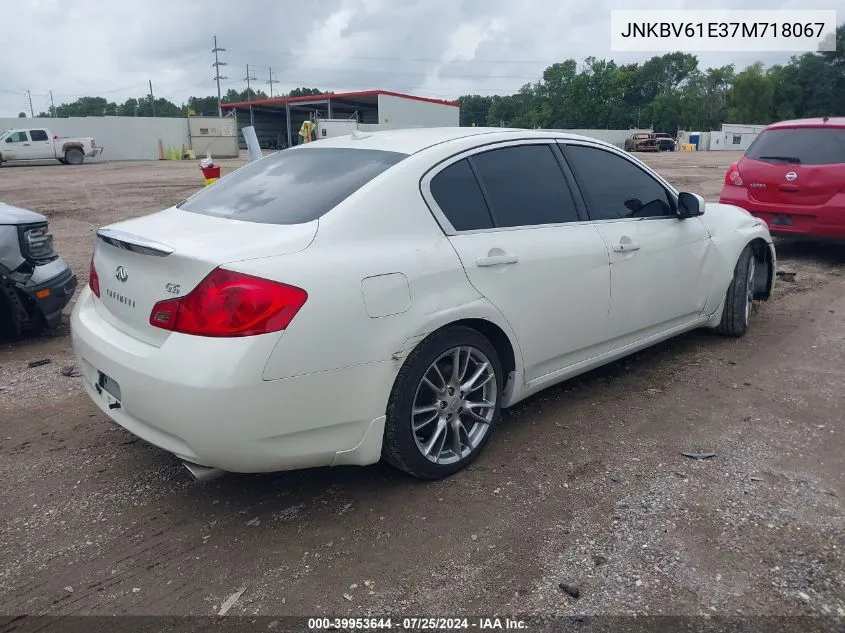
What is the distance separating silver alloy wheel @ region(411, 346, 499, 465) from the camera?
3109mm

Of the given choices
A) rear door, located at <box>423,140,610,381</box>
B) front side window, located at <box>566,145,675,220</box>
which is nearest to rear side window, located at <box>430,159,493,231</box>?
rear door, located at <box>423,140,610,381</box>

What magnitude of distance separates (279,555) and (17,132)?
34.4 metres

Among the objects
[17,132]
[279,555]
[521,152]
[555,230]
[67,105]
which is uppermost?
[67,105]

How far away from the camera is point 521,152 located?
146 inches

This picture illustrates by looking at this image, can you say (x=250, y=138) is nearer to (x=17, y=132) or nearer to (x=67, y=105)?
(x=17, y=132)

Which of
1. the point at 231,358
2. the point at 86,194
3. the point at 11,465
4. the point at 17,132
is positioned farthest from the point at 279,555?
the point at 17,132

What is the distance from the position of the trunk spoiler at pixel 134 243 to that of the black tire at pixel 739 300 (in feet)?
13.1

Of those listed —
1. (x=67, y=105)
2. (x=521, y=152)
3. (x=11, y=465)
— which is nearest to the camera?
(x=11, y=465)

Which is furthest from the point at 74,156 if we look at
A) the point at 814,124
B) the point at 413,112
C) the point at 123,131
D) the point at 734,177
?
the point at 814,124

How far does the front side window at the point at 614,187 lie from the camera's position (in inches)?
156

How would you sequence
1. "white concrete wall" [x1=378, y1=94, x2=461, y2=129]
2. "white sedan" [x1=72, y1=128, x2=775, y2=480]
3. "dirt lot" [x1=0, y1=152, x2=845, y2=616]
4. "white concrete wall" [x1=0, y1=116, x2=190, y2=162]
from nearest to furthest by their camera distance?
"dirt lot" [x1=0, y1=152, x2=845, y2=616]
"white sedan" [x1=72, y1=128, x2=775, y2=480]
"white concrete wall" [x1=0, y1=116, x2=190, y2=162]
"white concrete wall" [x1=378, y1=94, x2=461, y2=129]

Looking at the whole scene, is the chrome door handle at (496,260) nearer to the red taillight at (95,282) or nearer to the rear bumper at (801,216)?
the red taillight at (95,282)

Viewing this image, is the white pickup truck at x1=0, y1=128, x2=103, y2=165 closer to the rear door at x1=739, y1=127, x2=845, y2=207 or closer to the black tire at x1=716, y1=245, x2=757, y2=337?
the rear door at x1=739, y1=127, x2=845, y2=207

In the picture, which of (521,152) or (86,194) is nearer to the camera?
(521,152)
